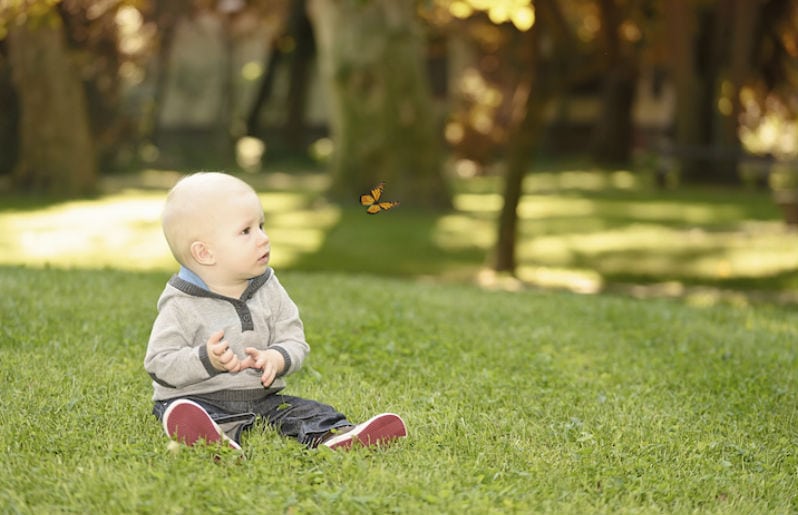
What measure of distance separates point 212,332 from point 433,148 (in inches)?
572

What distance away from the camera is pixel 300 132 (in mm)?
35812

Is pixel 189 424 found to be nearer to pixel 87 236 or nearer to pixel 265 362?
pixel 265 362

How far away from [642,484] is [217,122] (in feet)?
111

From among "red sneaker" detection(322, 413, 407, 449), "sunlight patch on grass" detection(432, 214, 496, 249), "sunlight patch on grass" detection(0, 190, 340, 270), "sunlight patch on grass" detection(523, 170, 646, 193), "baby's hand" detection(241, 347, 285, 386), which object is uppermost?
"baby's hand" detection(241, 347, 285, 386)

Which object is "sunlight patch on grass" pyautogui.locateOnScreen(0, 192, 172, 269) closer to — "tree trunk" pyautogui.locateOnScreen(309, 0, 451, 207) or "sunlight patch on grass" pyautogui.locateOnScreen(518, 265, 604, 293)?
"tree trunk" pyautogui.locateOnScreen(309, 0, 451, 207)

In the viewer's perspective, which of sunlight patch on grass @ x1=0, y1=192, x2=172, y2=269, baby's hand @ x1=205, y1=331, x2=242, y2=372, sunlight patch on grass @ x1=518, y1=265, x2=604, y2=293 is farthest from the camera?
sunlight patch on grass @ x1=0, y1=192, x2=172, y2=269

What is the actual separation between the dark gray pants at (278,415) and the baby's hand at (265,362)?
0.24 metres

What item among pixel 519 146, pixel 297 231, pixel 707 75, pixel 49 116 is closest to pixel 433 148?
pixel 297 231

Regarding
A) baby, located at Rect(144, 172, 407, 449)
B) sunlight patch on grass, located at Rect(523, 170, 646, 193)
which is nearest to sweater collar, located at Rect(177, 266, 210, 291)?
baby, located at Rect(144, 172, 407, 449)

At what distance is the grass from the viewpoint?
3826 mm

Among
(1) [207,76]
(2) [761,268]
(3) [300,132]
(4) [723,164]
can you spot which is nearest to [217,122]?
(3) [300,132]

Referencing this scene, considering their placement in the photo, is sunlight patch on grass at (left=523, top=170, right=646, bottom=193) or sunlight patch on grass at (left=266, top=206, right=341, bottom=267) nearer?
sunlight patch on grass at (left=266, top=206, right=341, bottom=267)

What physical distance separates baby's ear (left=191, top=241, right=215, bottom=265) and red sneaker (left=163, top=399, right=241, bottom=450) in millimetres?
560

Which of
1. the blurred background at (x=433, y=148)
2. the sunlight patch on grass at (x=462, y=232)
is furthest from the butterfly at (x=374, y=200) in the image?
the sunlight patch on grass at (x=462, y=232)
